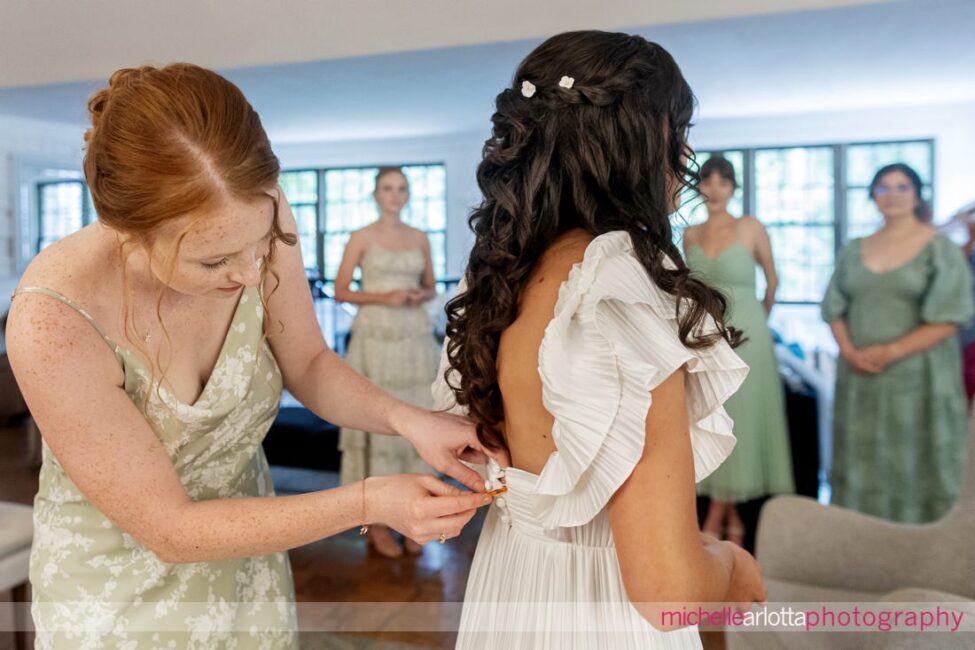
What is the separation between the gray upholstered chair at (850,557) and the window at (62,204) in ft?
13.0

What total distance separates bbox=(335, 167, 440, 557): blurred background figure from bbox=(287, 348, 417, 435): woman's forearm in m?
2.45

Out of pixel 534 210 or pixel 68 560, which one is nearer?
pixel 534 210

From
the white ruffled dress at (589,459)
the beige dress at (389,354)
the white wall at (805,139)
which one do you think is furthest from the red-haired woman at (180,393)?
the beige dress at (389,354)

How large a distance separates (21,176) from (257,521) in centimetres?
423

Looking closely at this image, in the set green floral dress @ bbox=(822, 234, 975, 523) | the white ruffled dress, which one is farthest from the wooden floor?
the white ruffled dress

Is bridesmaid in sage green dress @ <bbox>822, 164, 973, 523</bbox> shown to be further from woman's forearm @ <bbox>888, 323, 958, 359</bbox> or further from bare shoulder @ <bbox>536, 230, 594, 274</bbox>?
bare shoulder @ <bbox>536, 230, 594, 274</bbox>

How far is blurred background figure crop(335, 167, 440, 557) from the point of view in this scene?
12.8ft

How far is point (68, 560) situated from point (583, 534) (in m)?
0.79

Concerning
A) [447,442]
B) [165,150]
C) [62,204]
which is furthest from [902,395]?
[62,204]

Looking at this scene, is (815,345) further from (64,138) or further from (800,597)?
(64,138)

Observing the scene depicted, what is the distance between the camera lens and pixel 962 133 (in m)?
3.35

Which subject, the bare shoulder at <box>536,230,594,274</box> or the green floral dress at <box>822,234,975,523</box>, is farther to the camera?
the green floral dress at <box>822,234,975,523</box>

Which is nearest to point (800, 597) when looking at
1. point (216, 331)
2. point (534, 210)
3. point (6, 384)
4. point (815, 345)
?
point (534, 210)

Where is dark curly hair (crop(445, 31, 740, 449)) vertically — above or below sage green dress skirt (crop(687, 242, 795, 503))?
above
